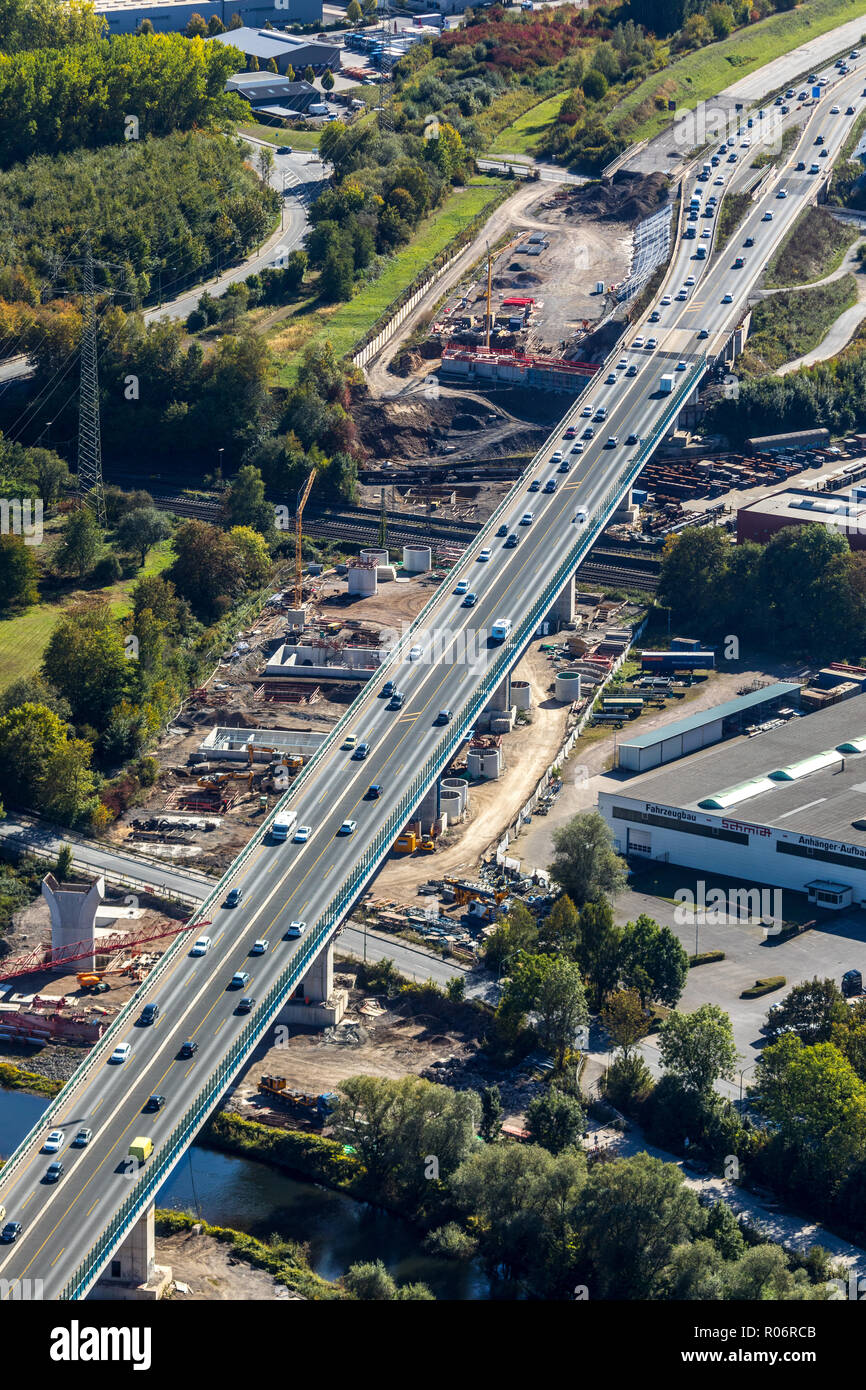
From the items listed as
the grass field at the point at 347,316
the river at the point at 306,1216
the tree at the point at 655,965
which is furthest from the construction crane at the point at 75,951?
the grass field at the point at 347,316

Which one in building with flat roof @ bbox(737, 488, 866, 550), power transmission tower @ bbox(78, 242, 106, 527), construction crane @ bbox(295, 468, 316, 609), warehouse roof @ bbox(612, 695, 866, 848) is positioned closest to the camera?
warehouse roof @ bbox(612, 695, 866, 848)

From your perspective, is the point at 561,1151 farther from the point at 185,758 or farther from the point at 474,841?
the point at 185,758

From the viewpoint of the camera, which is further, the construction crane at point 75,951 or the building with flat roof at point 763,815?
the building with flat roof at point 763,815

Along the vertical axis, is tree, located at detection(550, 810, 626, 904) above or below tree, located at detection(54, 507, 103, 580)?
below

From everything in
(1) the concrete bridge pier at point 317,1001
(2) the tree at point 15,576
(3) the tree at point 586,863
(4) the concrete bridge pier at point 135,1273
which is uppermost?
(2) the tree at point 15,576

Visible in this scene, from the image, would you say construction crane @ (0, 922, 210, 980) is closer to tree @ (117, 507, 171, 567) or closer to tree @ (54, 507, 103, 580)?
tree @ (54, 507, 103, 580)

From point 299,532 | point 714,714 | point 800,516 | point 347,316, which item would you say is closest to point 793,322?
point 347,316

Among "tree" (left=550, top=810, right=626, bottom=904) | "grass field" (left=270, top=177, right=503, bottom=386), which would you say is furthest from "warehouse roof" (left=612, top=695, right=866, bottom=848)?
"grass field" (left=270, top=177, right=503, bottom=386)

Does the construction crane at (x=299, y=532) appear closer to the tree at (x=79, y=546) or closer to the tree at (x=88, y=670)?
the tree at (x=79, y=546)
